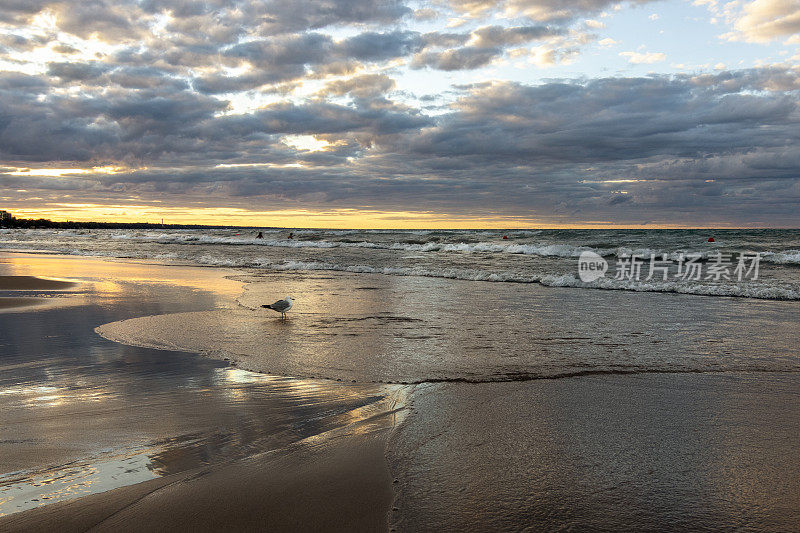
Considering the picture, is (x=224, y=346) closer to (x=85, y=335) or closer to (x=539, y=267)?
(x=85, y=335)

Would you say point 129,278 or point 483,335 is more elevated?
point 129,278

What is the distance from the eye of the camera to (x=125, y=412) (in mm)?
4211

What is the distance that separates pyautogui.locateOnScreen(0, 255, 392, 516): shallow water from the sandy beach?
22 mm

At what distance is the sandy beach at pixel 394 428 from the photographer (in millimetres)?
2770

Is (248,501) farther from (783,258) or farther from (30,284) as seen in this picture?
(783,258)

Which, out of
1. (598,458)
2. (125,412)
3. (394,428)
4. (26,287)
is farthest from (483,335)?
(26,287)

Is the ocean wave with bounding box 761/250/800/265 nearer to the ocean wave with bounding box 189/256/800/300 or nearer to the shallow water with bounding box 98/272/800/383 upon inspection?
the ocean wave with bounding box 189/256/800/300

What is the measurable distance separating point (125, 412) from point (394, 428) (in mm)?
2121

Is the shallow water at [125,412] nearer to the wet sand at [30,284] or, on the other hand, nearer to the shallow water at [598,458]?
the shallow water at [598,458]

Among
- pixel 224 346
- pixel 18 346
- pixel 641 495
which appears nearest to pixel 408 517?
pixel 641 495

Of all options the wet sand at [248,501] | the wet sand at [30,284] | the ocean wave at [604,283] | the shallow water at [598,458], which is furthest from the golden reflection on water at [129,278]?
the wet sand at [248,501]

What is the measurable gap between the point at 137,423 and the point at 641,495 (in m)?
3.41

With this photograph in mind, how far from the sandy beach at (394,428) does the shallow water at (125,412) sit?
0.02m

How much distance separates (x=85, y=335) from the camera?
736 cm
